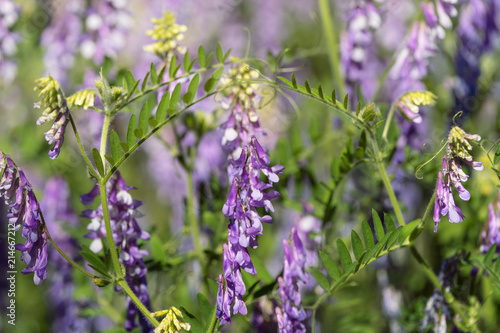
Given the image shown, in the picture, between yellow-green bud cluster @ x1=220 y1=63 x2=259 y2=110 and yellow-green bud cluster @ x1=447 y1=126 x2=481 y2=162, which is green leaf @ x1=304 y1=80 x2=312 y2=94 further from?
yellow-green bud cluster @ x1=447 y1=126 x2=481 y2=162

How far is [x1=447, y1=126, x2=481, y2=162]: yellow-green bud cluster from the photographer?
3.09ft

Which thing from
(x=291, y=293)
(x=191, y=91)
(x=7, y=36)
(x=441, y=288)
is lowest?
(x=441, y=288)

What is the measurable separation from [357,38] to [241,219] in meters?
1.01

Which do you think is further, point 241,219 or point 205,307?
point 205,307

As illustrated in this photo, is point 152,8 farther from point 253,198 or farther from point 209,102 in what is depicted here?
point 253,198

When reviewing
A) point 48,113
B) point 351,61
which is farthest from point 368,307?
point 48,113

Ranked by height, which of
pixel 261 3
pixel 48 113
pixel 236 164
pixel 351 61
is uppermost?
pixel 261 3

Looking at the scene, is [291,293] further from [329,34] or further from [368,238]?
[329,34]

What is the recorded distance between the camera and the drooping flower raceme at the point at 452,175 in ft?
3.13

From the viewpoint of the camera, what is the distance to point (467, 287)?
1449 mm

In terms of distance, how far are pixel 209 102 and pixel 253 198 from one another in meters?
0.95

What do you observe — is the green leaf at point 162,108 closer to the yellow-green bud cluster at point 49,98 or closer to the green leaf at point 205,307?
the yellow-green bud cluster at point 49,98

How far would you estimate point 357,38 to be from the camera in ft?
5.90

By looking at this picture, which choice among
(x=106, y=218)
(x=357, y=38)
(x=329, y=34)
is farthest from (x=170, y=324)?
(x=357, y=38)
